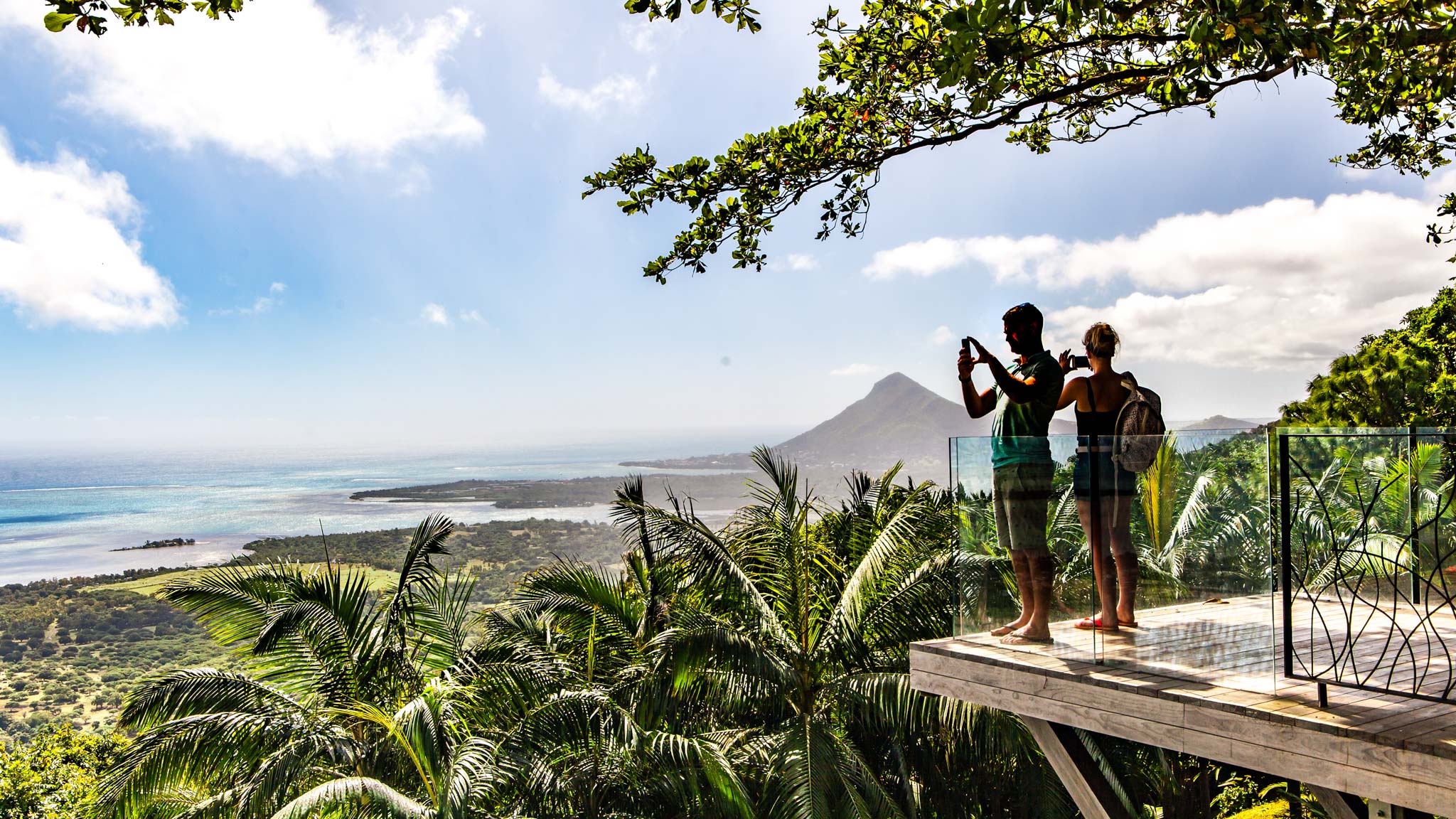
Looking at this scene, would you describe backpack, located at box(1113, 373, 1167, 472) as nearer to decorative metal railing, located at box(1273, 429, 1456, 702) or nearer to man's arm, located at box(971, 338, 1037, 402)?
man's arm, located at box(971, 338, 1037, 402)

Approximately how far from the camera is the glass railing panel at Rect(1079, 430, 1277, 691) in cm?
501

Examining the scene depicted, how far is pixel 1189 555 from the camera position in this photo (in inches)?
208

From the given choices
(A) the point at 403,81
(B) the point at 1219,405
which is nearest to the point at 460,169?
(A) the point at 403,81

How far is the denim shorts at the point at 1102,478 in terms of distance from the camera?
5.40 metres

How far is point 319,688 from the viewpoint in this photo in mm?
12719

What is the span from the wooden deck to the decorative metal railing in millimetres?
26

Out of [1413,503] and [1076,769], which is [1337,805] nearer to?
[1076,769]

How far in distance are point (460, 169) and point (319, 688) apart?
87.4 metres

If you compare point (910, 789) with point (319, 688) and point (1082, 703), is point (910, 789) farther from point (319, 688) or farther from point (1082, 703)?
point (1082, 703)

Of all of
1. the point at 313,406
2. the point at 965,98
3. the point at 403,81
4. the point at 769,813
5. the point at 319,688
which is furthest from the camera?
the point at 313,406

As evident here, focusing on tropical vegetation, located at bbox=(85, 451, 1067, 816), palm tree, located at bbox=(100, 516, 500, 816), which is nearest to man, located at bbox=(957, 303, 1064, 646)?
tropical vegetation, located at bbox=(85, 451, 1067, 816)

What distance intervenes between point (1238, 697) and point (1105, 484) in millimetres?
1203

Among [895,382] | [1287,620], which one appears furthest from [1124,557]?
[895,382]

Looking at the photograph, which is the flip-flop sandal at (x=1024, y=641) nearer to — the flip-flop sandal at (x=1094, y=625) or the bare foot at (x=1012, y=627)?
the bare foot at (x=1012, y=627)
